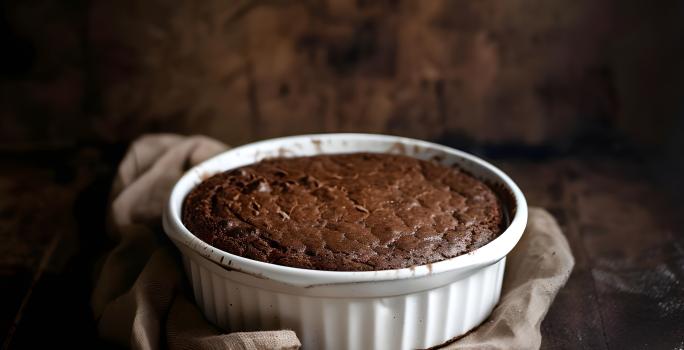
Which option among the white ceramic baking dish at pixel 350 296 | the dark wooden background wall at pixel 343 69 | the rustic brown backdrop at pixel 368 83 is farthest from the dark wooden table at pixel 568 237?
the white ceramic baking dish at pixel 350 296

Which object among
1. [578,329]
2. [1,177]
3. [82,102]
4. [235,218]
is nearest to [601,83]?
Result: [578,329]

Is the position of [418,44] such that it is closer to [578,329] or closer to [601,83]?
[601,83]

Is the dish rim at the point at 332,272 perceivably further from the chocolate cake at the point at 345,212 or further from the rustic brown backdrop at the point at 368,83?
the rustic brown backdrop at the point at 368,83

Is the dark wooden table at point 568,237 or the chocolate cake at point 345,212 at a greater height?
the chocolate cake at point 345,212

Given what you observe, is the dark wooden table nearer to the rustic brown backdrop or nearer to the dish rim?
the rustic brown backdrop

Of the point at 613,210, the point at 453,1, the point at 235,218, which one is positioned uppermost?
the point at 453,1

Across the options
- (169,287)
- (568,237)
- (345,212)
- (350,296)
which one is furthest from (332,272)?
(568,237)
